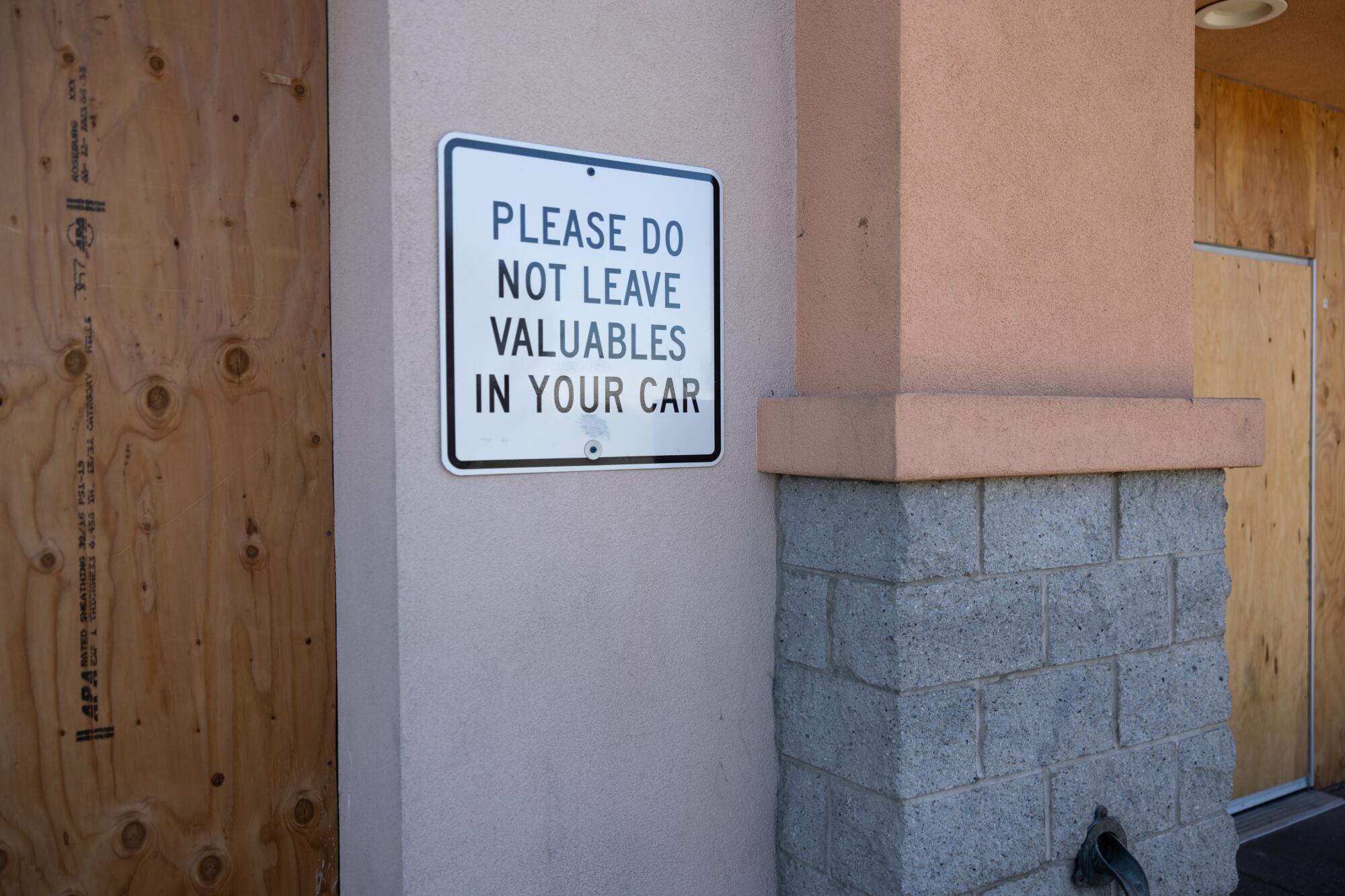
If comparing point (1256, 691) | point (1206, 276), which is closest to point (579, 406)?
point (1206, 276)

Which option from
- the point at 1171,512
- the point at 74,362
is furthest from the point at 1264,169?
the point at 74,362

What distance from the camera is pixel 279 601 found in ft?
7.17

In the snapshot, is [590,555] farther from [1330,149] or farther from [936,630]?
[1330,149]

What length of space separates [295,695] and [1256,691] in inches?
152

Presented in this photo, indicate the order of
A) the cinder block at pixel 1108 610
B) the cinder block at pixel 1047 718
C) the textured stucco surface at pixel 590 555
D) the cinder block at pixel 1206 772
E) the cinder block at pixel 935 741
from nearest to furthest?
the textured stucco surface at pixel 590 555 → the cinder block at pixel 935 741 → the cinder block at pixel 1047 718 → the cinder block at pixel 1108 610 → the cinder block at pixel 1206 772

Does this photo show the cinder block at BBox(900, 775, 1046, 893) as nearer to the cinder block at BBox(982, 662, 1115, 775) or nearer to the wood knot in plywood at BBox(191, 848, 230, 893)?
the cinder block at BBox(982, 662, 1115, 775)

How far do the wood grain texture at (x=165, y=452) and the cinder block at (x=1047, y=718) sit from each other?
147 cm

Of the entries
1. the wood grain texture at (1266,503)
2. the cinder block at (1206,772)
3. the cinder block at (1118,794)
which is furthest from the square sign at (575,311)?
the wood grain texture at (1266,503)

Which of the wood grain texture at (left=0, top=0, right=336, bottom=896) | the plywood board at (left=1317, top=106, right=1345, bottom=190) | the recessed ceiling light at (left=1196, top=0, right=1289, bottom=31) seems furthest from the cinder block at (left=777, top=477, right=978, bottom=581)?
the plywood board at (left=1317, top=106, right=1345, bottom=190)

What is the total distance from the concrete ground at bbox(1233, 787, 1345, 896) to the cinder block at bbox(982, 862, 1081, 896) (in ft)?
5.77

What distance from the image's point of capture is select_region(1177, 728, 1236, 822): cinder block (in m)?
2.53

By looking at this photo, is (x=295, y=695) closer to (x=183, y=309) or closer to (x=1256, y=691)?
(x=183, y=309)

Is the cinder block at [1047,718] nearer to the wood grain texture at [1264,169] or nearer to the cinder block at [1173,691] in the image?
the cinder block at [1173,691]

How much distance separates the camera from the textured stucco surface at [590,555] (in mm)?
1949
